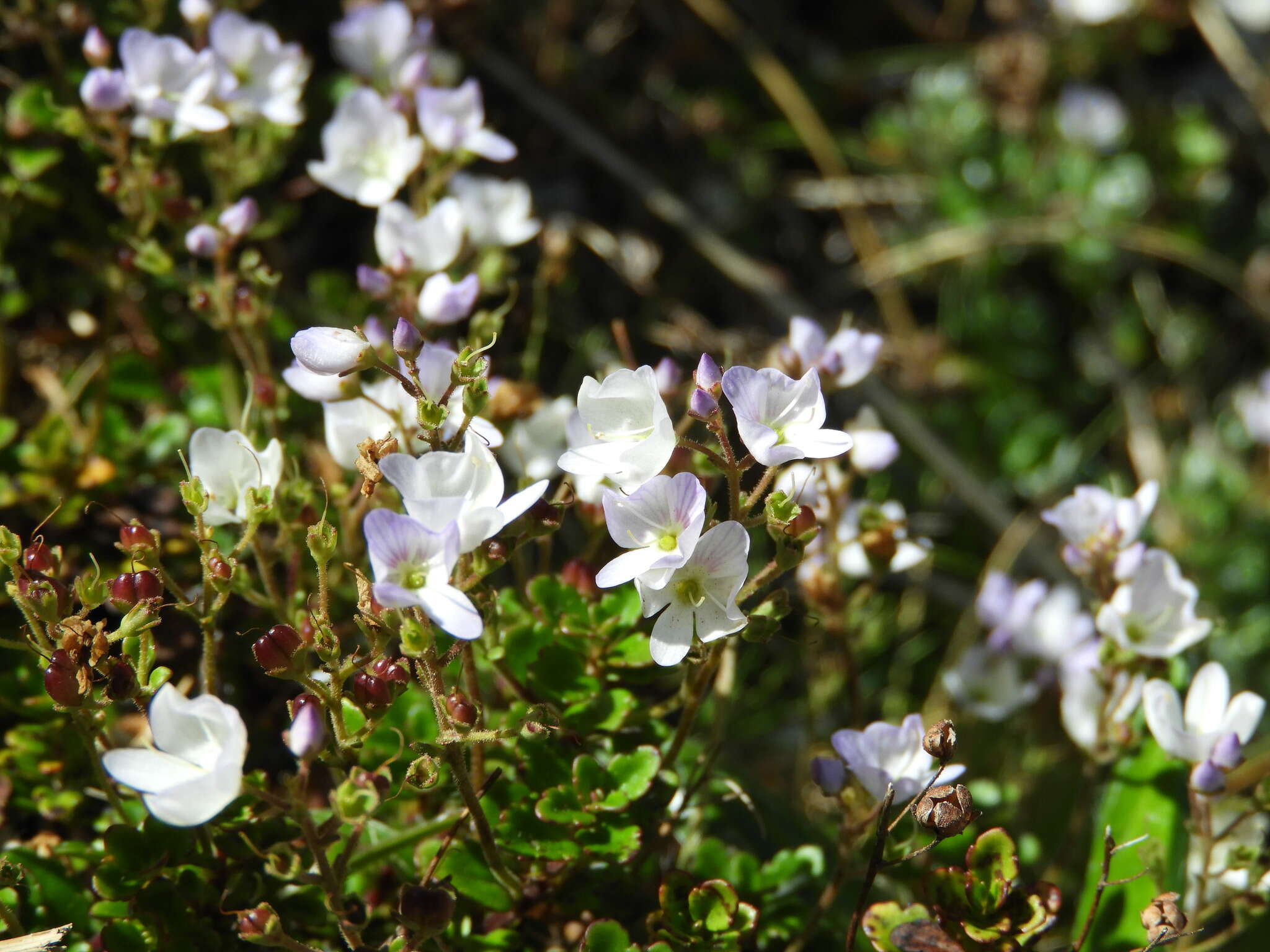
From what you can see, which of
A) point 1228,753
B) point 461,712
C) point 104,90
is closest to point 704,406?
point 461,712

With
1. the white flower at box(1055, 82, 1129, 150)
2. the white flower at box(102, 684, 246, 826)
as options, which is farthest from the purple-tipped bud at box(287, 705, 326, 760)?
the white flower at box(1055, 82, 1129, 150)

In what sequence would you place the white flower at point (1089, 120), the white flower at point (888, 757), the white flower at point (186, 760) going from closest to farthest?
the white flower at point (186, 760), the white flower at point (888, 757), the white flower at point (1089, 120)

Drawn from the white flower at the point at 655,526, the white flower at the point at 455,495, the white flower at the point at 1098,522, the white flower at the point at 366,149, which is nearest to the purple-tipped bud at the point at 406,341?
the white flower at the point at 455,495

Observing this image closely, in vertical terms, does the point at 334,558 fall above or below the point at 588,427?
below

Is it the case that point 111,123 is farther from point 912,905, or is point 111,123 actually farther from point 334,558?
point 912,905

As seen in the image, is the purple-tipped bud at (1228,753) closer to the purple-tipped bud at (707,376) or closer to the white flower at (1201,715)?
the white flower at (1201,715)

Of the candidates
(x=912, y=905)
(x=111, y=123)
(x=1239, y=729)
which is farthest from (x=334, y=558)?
(x=1239, y=729)
